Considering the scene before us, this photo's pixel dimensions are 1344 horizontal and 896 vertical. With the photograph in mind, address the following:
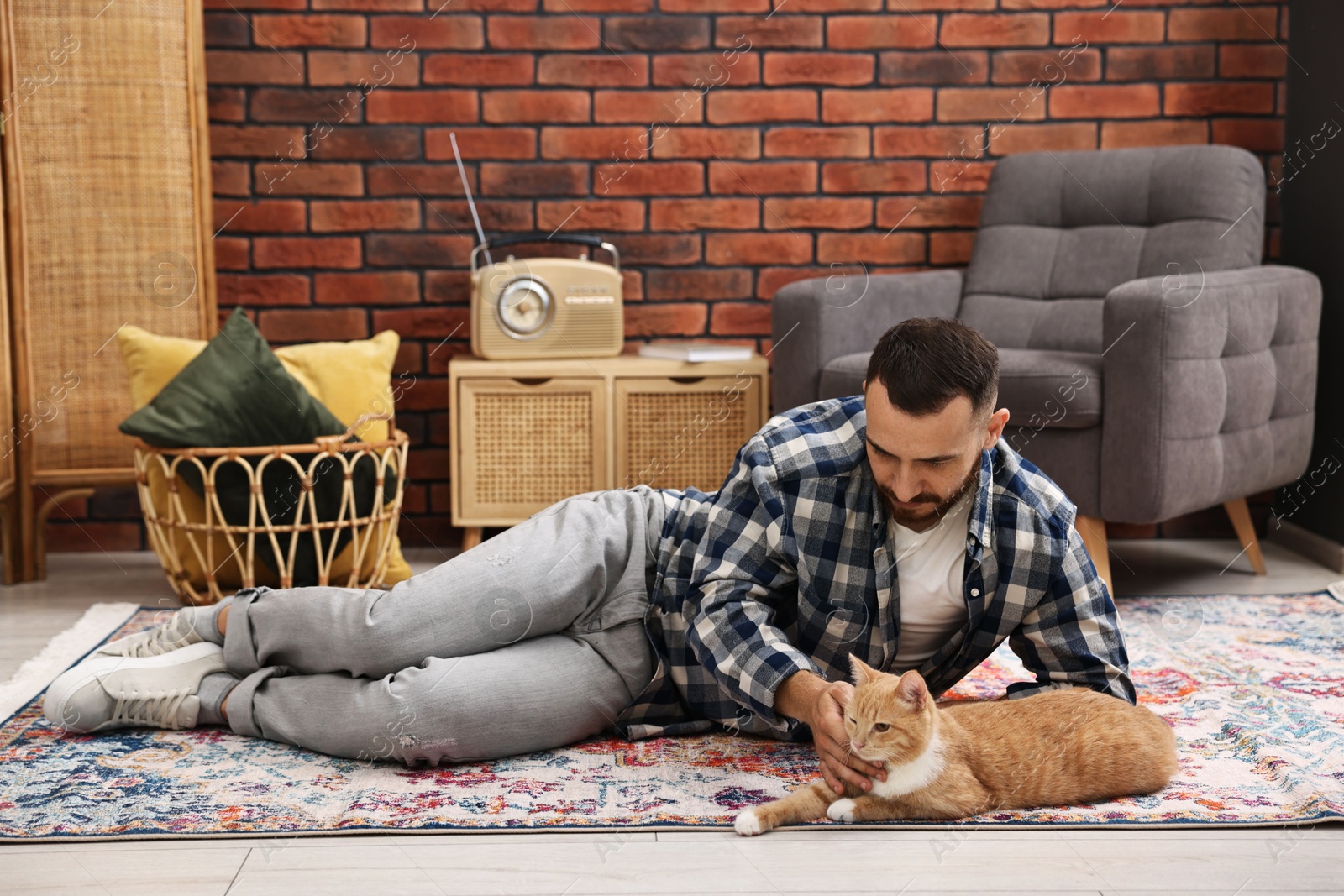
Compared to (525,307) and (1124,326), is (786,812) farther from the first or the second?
(525,307)

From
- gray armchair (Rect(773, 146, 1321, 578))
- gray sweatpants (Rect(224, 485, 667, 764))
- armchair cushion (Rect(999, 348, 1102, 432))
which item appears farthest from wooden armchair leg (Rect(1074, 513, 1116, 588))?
gray sweatpants (Rect(224, 485, 667, 764))

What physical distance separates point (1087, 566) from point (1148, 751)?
8.6 inches

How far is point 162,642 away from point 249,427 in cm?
70

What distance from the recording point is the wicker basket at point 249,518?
232cm

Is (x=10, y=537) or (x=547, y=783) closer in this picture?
(x=547, y=783)

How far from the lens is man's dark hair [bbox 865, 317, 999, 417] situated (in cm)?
126

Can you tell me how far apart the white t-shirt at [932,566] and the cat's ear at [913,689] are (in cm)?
24

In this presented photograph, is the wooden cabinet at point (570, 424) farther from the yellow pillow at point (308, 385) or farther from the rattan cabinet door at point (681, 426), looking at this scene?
the yellow pillow at point (308, 385)

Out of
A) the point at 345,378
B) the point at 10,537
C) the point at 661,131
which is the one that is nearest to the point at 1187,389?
the point at 661,131

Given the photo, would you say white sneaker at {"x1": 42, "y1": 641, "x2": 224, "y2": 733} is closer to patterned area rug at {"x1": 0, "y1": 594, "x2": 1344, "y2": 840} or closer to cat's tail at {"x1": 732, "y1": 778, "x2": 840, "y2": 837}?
patterned area rug at {"x1": 0, "y1": 594, "x2": 1344, "y2": 840}

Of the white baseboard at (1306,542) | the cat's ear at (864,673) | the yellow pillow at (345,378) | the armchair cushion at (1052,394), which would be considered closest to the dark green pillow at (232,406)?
the yellow pillow at (345,378)

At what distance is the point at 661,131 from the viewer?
3.05 m

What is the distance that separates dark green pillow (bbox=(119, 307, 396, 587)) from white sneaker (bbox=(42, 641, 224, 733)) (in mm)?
690

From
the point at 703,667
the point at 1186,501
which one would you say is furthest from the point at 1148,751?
the point at 1186,501
